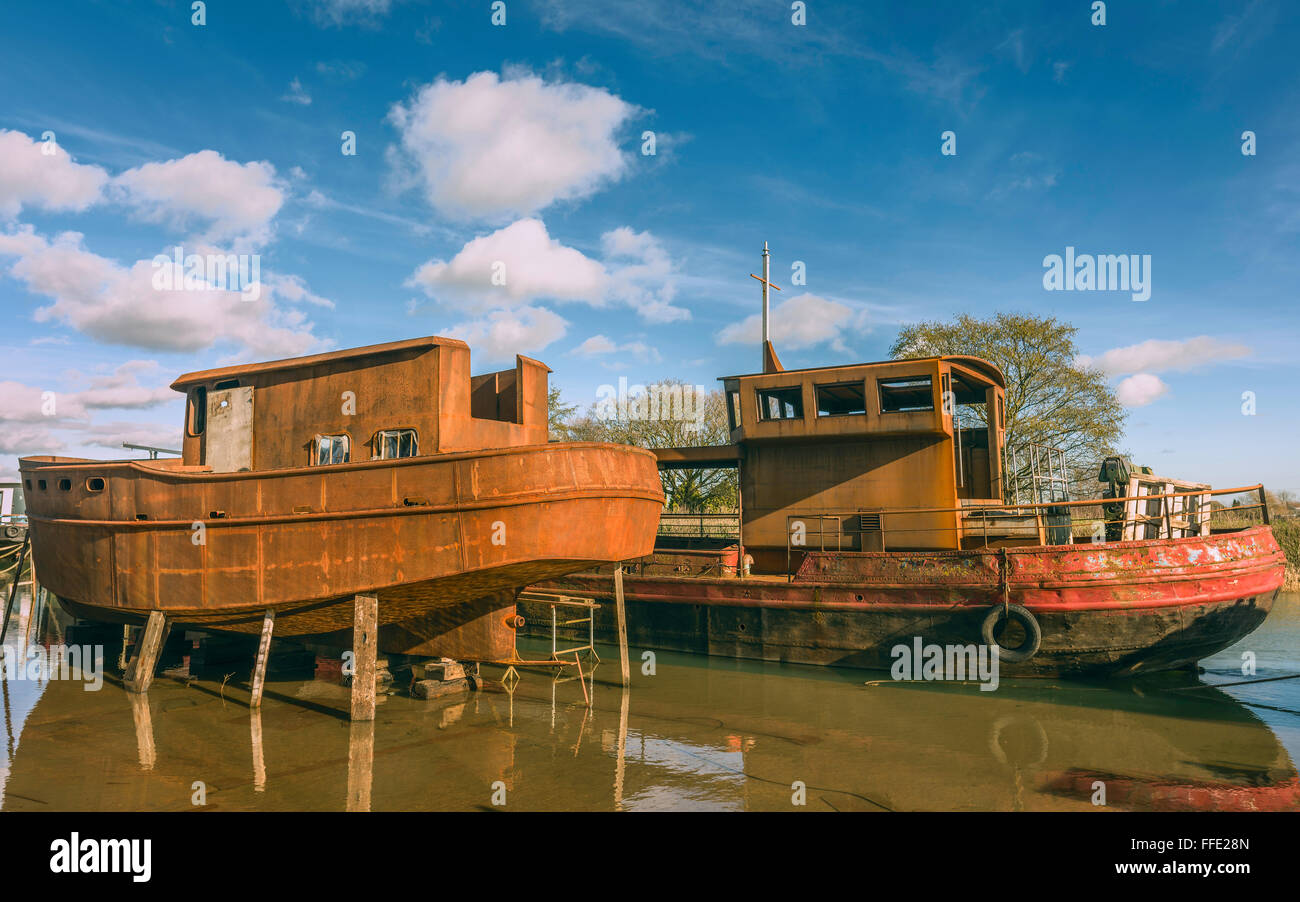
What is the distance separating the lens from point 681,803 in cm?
750

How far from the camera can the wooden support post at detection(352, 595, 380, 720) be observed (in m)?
10.3

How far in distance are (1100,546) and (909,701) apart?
4.21 meters

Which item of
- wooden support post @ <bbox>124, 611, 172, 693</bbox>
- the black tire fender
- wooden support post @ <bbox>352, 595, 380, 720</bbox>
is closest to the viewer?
wooden support post @ <bbox>352, 595, 380, 720</bbox>

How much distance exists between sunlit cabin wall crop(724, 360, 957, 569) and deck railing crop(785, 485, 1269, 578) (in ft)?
0.26

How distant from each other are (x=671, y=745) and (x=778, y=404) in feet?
29.3

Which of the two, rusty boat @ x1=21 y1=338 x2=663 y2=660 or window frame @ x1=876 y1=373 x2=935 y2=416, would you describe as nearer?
rusty boat @ x1=21 y1=338 x2=663 y2=660

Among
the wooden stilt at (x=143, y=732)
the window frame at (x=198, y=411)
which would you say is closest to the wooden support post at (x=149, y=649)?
the wooden stilt at (x=143, y=732)

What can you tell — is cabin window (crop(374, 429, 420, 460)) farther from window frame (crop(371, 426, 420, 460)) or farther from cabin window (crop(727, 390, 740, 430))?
cabin window (crop(727, 390, 740, 430))

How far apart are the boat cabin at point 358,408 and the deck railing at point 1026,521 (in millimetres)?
6644

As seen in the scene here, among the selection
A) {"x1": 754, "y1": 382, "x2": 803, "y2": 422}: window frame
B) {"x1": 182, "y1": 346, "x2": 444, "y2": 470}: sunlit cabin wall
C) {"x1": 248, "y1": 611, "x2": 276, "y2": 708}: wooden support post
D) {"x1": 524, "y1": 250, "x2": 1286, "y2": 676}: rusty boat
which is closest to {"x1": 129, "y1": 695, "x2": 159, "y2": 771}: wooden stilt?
{"x1": 248, "y1": 611, "x2": 276, "y2": 708}: wooden support post

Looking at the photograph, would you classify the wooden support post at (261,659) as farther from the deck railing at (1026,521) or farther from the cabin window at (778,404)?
the cabin window at (778,404)

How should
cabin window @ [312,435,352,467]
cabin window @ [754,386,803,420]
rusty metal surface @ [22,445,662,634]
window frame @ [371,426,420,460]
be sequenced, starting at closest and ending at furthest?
1. rusty metal surface @ [22,445,662,634]
2. window frame @ [371,426,420,460]
3. cabin window @ [312,435,352,467]
4. cabin window @ [754,386,803,420]
